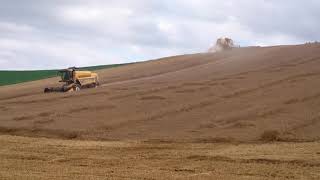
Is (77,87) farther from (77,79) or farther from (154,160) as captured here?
(154,160)

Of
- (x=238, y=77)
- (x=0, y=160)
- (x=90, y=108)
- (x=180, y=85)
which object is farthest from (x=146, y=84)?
(x=0, y=160)

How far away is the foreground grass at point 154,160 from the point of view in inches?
462

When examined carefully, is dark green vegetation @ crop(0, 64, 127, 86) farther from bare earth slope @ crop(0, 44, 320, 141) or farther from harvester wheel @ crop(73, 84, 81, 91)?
harvester wheel @ crop(73, 84, 81, 91)

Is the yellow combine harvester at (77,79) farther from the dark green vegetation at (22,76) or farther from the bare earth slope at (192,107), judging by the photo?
the dark green vegetation at (22,76)

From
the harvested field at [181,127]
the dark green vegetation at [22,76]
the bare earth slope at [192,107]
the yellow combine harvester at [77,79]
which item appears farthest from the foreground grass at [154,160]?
the dark green vegetation at [22,76]

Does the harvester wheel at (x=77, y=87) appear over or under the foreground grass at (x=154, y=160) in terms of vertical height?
over

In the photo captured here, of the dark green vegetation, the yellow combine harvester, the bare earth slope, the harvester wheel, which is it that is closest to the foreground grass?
the bare earth slope

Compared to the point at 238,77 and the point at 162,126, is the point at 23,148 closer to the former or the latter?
the point at 162,126

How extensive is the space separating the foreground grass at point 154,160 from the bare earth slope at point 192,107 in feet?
5.99

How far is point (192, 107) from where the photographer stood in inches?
907

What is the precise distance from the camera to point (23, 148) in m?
16.7

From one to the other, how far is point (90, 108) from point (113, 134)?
15.0ft

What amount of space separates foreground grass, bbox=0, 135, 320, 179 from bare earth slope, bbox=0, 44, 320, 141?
1.83 meters

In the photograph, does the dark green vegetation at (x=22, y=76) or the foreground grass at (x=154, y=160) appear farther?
the dark green vegetation at (x=22, y=76)
